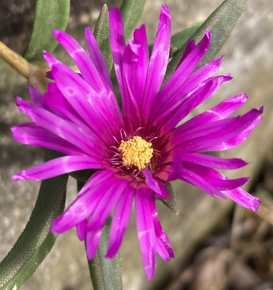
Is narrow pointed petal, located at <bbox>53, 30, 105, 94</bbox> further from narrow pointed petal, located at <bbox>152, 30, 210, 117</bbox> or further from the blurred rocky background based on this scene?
the blurred rocky background

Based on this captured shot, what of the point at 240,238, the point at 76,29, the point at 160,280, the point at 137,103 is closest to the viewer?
the point at 137,103

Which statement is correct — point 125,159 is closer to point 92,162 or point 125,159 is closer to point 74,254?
point 92,162

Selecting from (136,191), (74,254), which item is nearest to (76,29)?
(136,191)

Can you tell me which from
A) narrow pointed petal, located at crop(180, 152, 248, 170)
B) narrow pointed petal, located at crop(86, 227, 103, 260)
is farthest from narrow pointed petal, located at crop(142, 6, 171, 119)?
narrow pointed petal, located at crop(86, 227, 103, 260)

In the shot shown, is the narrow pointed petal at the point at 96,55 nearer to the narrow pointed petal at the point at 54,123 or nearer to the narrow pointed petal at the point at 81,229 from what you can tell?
the narrow pointed petal at the point at 54,123

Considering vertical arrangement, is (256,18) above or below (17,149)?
above

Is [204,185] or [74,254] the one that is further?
[74,254]

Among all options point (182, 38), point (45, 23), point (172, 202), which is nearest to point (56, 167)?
point (172, 202)
